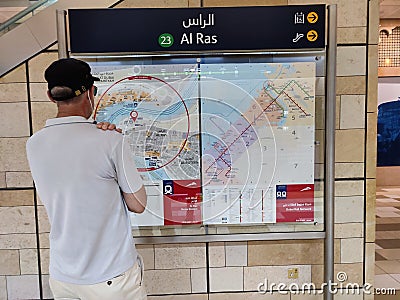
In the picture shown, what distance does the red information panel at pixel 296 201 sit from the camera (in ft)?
7.99

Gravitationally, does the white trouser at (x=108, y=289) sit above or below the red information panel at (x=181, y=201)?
below

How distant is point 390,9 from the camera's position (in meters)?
6.98

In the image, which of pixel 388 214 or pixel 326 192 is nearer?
pixel 326 192

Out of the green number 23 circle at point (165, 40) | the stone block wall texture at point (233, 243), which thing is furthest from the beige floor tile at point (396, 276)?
the green number 23 circle at point (165, 40)

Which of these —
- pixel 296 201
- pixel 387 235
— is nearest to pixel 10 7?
pixel 296 201

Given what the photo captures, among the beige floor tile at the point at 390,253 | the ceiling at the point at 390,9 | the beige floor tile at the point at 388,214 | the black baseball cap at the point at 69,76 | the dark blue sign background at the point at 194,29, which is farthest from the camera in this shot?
the ceiling at the point at 390,9

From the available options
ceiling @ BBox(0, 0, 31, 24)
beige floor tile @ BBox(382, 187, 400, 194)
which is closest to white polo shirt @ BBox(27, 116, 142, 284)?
ceiling @ BBox(0, 0, 31, 24)

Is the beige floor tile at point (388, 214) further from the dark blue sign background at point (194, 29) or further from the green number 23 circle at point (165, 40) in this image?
the green number 23 circle at point (165, 40)

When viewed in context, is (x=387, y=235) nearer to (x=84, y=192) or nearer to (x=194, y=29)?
(x=194, y=29)

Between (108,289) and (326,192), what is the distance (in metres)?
1.34

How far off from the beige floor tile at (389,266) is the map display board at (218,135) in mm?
1569

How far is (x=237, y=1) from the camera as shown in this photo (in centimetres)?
252

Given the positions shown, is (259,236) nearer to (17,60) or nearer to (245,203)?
(245,203)

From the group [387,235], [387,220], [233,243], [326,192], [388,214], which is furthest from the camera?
[388,214]
